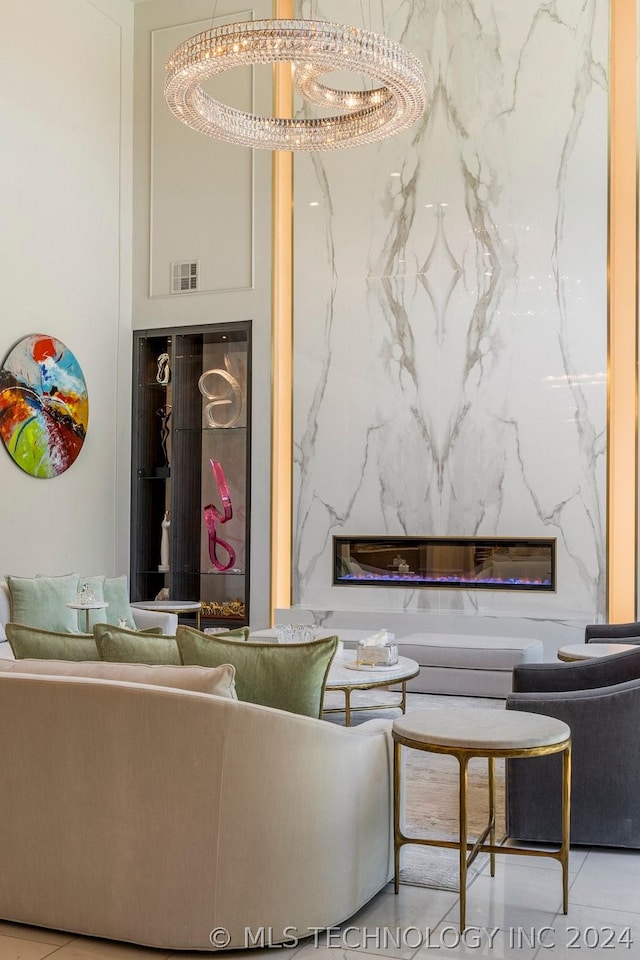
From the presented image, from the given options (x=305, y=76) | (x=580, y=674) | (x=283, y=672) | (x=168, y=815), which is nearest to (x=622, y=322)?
(x=305, y=76)

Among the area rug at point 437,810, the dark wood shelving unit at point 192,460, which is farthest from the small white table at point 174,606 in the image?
the area rug at point 437,810

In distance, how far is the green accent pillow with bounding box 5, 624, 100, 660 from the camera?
3.16m

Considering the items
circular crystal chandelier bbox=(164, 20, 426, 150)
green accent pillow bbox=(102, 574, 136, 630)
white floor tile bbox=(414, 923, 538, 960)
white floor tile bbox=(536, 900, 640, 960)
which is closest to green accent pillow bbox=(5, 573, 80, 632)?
green accent pillow bbox=(102, 574, 136, 630)

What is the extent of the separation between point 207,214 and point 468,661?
13.8 ft

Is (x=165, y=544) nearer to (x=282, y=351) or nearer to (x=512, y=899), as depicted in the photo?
(x=282, y=351)

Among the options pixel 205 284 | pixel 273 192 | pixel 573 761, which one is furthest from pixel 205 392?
pixel 573 761

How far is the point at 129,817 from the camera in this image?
2.65 meters

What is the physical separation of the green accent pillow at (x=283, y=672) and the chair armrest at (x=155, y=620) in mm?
3694

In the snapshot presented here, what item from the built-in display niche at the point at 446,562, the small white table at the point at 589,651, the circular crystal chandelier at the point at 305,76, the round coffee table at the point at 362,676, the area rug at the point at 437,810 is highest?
the circular crystal chandelier at the point at 305,76

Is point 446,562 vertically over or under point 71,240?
under

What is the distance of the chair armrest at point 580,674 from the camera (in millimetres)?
3953

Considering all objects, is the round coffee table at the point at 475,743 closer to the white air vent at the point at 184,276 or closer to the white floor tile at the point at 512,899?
the white floor tile at the point at 512,899

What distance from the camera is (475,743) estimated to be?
2.70m

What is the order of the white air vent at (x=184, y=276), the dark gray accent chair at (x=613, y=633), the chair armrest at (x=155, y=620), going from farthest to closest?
1. the white air vent at (x=184, y=276)
2. the chair armrest at (x=155, y=620)
3. the dark gray accent chair at (x=613, y=633)
